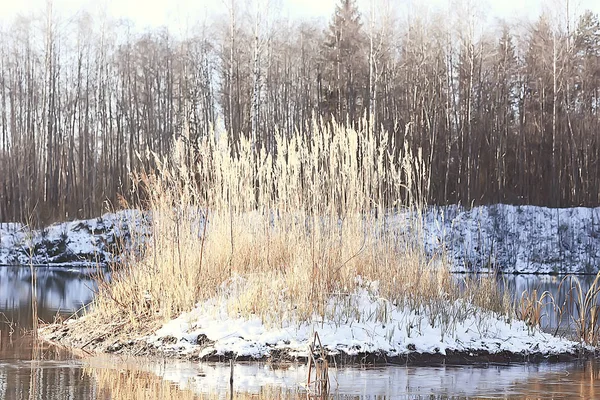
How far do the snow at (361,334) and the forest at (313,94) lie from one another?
1771 cm

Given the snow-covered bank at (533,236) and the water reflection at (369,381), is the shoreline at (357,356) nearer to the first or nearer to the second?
the water reflection at (369,381)

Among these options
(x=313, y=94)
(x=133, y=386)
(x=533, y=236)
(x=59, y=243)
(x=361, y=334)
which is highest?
(x=313, y=94)

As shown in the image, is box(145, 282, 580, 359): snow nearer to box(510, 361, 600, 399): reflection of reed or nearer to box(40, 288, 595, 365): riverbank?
box(40, 288, 595, 365): riverbank

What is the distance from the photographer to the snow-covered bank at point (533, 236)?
24.4 metres

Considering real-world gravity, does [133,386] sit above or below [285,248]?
below

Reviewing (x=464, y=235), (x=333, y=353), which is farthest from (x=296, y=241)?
(x=464, y=235)

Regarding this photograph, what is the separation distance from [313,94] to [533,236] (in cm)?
1246

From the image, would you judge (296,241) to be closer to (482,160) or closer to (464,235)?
(464,235)

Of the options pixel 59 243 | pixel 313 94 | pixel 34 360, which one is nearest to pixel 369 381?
pixel 34 360

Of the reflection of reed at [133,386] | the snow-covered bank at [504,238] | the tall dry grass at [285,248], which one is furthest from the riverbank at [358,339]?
the snow-covered bank at [504,238]

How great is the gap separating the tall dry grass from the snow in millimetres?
121

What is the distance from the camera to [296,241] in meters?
8.49

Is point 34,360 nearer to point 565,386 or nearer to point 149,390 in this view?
point 149,390

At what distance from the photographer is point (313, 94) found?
33594 millimetres
